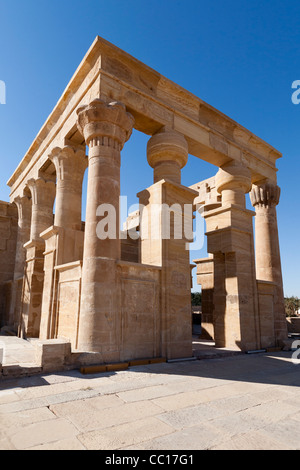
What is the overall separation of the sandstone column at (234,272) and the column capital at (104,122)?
446 cm

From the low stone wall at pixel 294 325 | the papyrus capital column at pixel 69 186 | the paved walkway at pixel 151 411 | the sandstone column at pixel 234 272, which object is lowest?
the paved walkway at pixel 151 411

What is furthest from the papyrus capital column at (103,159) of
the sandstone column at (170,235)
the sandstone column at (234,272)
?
the sandstone column at (234,272)

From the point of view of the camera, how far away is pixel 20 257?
13820 mm

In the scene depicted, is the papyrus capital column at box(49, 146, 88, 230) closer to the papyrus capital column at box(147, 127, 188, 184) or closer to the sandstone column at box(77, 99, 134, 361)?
the sandstone column at box(77, 99, 134, 361)

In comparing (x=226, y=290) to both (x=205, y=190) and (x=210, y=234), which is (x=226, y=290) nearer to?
(x=210, y=234)

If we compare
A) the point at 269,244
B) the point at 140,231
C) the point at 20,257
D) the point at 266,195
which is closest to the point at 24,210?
the point at 20,257

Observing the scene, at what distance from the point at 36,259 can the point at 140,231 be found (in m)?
4.72

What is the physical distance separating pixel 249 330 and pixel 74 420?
7.27 m

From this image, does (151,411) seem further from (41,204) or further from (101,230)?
(41,204)

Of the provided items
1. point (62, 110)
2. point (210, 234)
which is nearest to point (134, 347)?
point (210, 234)

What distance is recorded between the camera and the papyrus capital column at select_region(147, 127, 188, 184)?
28.6 ft

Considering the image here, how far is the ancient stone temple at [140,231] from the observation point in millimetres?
7004

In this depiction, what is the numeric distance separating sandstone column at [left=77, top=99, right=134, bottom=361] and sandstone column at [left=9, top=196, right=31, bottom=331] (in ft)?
23.7

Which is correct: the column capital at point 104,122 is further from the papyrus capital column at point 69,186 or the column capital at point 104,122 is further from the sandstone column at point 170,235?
the papyrus capital column at point 69,186
